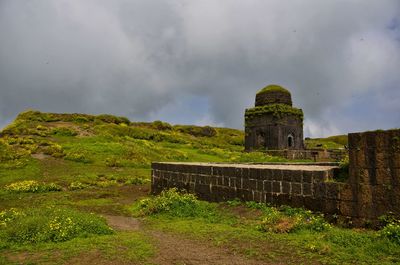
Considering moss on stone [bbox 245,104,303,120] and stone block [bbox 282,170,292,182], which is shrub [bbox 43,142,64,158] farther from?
stone block [bbox 282,170,292,182]

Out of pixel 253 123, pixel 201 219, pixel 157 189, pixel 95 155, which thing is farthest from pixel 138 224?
pixel 253 123

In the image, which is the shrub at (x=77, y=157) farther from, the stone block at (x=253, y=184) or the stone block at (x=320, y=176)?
the stone block at (x=320, y=176)

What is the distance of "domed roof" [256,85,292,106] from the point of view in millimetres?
33125

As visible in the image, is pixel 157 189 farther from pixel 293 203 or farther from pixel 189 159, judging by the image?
pixel 189 159

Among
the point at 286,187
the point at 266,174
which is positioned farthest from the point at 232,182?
the point at 286,187

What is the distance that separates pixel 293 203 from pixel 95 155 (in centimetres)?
1832

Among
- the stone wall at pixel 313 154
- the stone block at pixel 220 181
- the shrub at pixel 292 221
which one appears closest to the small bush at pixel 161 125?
the stone wall at pixel 313 154

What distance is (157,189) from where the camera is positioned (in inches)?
630

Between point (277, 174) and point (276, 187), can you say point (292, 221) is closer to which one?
point (276, 187)

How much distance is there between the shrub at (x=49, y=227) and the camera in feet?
25.5

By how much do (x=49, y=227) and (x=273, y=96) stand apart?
27.3m

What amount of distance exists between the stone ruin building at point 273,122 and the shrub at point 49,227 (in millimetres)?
24329

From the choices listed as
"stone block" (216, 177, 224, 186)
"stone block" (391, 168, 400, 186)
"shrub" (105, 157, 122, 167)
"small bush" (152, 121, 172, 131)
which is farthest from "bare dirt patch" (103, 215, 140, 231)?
"small bush" (152, 121, 172, 131)

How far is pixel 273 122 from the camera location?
105 feet
